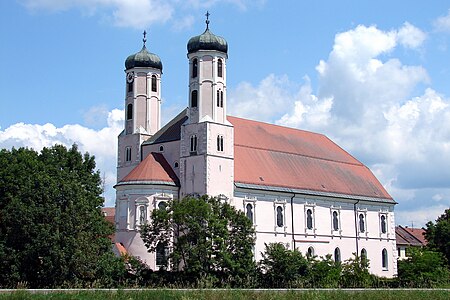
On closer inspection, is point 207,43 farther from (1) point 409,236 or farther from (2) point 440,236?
(1) point 409,236

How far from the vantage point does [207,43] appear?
2594 inches

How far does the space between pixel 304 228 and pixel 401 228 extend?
141ft

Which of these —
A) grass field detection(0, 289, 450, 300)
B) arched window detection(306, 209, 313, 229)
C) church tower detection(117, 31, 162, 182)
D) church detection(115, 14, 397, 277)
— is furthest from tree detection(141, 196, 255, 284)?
grass field detection(0, 289, 450, 300)

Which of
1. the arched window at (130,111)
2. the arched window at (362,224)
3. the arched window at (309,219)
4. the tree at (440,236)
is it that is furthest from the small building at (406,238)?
the arched window at (130,111)

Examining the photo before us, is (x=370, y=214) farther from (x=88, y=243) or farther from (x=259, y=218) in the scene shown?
(x=88, y=243)

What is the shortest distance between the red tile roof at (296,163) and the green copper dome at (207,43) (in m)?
8.95

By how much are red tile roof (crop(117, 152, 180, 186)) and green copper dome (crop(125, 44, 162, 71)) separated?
34.8 feet

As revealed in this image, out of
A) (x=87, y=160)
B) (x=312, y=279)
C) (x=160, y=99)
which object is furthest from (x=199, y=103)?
(x=312, y=279)

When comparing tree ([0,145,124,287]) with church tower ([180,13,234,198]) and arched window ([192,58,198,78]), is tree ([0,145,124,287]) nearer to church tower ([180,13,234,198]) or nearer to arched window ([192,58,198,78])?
church tower ([180,13,234,198])

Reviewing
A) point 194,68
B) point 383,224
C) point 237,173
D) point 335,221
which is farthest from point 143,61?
point 383,224

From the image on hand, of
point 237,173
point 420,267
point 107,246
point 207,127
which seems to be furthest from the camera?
point 237,173

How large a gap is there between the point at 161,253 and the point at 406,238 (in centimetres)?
5472

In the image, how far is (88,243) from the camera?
46.5 meters

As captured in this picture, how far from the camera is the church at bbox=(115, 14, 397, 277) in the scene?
6388cm
